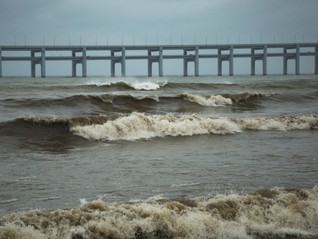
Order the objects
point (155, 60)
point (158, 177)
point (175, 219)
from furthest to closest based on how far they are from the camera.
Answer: point (155, 60) → point (158, 177) → point (175, 219)

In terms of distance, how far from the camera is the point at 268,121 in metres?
16.0

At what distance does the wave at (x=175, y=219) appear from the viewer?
499 centimetres

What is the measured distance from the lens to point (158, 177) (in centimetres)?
765

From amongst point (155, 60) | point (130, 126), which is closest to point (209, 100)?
point (130, 126)

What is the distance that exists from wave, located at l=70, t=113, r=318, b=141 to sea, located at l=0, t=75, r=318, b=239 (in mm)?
32

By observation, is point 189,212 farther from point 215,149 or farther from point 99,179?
point 215,149

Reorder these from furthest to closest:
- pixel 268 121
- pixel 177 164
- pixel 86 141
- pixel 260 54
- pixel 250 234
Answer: pixel 260 54, pixel 268 121, pixel 86 141, pixel 177 164, pixel 250 234

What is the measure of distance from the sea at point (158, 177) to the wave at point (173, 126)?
0.03 m

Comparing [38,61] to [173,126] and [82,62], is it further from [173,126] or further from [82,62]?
[173,126]

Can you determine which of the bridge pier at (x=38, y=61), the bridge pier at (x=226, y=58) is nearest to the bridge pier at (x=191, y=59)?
the bridge pier at (x=226, y=58)

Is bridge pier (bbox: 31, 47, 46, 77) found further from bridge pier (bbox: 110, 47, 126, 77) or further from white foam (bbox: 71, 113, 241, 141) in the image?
white foam (bbox: 71, 113, 241, 141)

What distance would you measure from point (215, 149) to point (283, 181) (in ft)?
11.9

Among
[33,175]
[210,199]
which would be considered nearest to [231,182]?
[210,199]

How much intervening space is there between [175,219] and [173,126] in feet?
29.4
